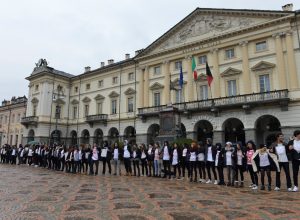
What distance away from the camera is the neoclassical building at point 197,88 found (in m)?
25.7

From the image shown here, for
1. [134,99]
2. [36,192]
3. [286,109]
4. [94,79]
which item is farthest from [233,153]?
[94,79]

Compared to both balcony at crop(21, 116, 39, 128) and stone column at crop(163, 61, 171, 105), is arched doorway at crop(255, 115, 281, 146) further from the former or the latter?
balcony at crop(21, 116, 39, 128)

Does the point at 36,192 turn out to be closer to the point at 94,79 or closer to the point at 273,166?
the point at 273,166

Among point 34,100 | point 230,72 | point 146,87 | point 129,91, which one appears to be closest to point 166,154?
point 230,72

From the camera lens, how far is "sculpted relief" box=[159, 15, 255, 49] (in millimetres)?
28986

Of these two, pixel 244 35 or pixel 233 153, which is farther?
pixel 244 35

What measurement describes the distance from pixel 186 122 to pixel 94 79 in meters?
19.1

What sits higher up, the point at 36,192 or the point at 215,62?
the point at 215,62

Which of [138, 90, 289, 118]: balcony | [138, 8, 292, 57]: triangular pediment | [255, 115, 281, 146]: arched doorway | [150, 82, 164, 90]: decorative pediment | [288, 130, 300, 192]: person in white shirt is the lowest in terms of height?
[288, 130, 300, 192]: person in white shirt

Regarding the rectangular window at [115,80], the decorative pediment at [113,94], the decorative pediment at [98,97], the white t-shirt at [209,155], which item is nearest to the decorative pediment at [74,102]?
the decorative pediment at [98,97]

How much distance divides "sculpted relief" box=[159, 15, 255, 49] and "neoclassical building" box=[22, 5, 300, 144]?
4.5 inches

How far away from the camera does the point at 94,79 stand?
139ft

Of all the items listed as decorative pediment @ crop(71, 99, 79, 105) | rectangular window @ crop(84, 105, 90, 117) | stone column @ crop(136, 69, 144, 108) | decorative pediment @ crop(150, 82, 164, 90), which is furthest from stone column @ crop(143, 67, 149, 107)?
decorative pediment @ crop(71, 99, 79, 105)

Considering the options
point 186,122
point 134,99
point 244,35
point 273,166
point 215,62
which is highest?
point 244,35
